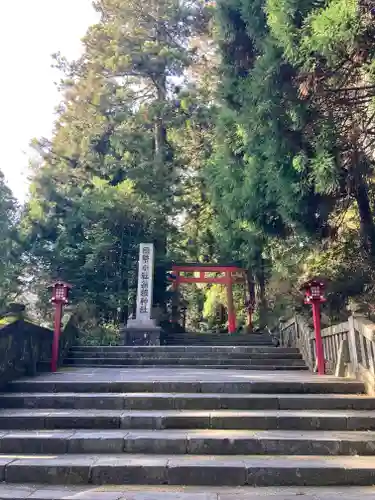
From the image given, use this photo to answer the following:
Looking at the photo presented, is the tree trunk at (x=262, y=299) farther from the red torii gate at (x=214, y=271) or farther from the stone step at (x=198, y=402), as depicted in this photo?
the stone step at (x=198, y=402)

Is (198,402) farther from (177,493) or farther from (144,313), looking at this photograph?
(144,313)

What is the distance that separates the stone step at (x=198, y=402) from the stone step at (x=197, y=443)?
2.25 ft

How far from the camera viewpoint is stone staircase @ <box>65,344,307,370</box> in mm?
8508

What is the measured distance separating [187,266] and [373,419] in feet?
40.7

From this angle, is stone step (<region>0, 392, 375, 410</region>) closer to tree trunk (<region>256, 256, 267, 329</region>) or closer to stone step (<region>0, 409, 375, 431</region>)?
stone step (<region>0, 409, 375, 431</region>)

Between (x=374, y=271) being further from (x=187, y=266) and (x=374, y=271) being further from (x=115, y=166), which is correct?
(x=115, y=166)

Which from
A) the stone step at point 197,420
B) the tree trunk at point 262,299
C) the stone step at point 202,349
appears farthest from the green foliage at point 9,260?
the stone step at point 197,420

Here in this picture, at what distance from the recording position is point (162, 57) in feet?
54.7

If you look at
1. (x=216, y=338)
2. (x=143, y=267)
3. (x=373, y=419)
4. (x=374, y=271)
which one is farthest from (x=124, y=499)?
(x=216, y=338)

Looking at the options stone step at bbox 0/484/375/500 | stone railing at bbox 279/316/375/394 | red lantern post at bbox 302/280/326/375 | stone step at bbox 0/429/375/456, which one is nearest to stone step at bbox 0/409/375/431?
stone step at bbox 0/429/375/456

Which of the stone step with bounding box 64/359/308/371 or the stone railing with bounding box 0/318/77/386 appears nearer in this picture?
the stone railing with bounding box 0/318/77/386

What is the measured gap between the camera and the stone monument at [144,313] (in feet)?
A: 41.7

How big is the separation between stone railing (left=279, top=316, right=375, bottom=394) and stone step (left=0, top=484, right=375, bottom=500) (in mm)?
2167

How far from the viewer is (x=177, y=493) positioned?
10.9 feet
